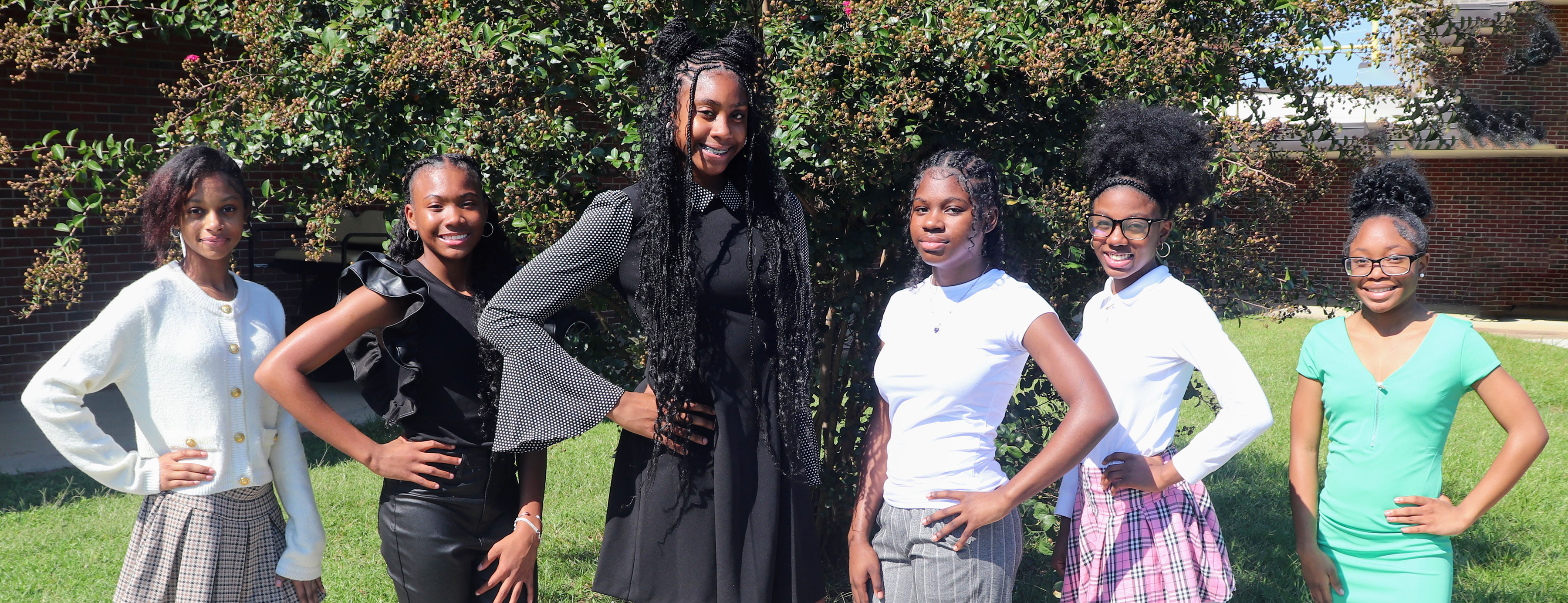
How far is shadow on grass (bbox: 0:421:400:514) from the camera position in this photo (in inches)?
202

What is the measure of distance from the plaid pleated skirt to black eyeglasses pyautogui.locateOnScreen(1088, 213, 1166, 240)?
2166 millimetres

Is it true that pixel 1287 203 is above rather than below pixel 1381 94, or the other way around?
below

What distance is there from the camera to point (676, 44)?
7.38ft

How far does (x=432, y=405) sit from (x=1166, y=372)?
171cm

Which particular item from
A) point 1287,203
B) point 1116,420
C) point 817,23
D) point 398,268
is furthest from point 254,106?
point 1287,203

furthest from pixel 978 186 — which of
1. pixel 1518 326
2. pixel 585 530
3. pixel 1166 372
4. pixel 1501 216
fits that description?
pixel 1501 216

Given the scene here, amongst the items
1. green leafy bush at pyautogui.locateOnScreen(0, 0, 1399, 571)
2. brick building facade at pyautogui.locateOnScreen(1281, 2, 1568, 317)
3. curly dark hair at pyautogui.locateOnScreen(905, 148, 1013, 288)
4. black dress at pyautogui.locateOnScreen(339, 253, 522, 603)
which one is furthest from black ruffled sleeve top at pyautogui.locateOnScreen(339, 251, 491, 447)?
brick building facade at pyautogui.locateOnScreen(1281, 2, 1568, 317)

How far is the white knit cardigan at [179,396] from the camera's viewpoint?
7.49ft

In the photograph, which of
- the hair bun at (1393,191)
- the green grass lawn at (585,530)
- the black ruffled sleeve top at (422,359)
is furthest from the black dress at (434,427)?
the hair bun at (1393,191)

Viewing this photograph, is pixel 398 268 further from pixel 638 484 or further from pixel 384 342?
pixel 638 484

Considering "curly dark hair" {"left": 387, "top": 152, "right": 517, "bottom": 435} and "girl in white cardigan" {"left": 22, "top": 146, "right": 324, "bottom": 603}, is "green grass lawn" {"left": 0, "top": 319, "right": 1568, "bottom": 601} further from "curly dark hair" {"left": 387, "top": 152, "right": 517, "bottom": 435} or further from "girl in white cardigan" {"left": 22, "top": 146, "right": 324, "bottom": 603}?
"curly dark hair" {"left": 387, "top": 152, "right": 517, "bottom": 435}

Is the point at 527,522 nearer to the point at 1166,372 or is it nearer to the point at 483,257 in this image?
the point at 483,257

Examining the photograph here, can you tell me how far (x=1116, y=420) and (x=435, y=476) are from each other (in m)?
1.53

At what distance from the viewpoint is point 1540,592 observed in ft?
14.1
